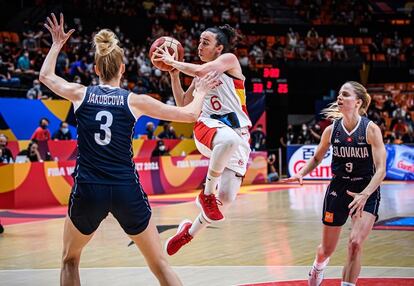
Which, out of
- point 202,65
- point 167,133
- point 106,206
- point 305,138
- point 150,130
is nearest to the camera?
point 106,206

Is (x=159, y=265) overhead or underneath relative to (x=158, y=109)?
underneath

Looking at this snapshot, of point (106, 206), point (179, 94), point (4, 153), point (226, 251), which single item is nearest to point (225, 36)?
point (179, 94)

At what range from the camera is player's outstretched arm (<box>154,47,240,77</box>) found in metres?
6.27

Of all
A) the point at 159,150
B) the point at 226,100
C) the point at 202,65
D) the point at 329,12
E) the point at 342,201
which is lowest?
the point at 159,150

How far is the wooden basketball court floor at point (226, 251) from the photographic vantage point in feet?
26.5

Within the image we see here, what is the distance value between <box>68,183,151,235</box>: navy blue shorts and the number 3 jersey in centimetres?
210

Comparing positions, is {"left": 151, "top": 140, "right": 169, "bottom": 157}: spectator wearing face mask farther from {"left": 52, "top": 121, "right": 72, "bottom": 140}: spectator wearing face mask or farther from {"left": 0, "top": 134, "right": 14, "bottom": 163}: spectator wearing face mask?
{"left": 0, "top": 134, "right": 14, "bottom": 163}: spectator wearing face mask

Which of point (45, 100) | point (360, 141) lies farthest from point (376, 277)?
point (45, 100)

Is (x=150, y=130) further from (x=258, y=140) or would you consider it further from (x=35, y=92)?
(x=258, y=140)

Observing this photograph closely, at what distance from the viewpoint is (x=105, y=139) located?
4988 millimetres

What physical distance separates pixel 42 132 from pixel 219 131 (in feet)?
36.9

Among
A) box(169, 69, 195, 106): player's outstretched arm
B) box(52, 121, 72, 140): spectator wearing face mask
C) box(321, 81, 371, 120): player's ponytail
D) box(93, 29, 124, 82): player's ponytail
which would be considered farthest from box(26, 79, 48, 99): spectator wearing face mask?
box(93, 29, 124, 82): player's ponytail

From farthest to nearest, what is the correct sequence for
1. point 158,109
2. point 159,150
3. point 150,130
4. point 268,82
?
point 268,82, point 150,130, point 159,150, point 158,109

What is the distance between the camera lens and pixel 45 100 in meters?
18.8
